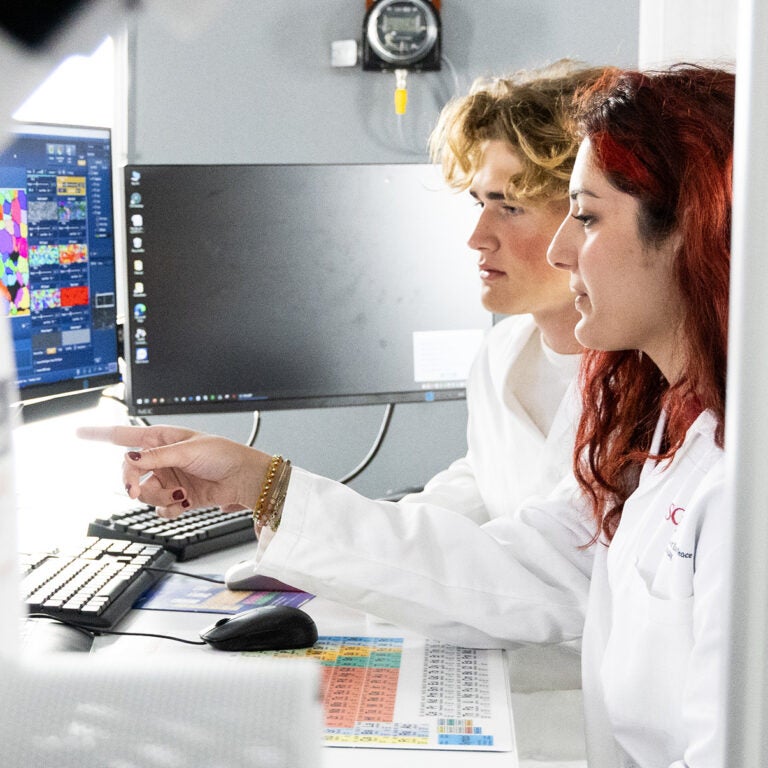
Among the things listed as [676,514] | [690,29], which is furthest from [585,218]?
Result: [690,29]

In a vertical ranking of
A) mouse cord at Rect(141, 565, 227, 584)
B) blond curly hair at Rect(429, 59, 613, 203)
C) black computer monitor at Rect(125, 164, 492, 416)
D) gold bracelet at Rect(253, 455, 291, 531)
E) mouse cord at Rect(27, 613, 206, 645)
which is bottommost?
mouse cord at Rect(141, 565, 227, 584)

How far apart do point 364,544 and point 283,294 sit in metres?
0.59

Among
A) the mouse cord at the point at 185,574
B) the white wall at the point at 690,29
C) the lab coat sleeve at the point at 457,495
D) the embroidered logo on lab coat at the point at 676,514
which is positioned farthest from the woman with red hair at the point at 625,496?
the white wall at the point at 690,29

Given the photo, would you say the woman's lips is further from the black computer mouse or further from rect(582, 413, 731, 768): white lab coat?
the black computer mouse

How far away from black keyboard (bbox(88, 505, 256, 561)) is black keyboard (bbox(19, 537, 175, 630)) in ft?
0.10

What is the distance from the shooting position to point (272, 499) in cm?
105

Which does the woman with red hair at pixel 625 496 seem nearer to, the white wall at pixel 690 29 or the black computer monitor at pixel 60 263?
the black computer monitor at pixel 60 263

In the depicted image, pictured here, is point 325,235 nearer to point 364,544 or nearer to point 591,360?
point 591,360

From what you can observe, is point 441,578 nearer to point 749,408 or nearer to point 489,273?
point 489,273

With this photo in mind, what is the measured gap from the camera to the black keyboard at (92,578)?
1000mm

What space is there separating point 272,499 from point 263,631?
0.16m

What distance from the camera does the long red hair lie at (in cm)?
92

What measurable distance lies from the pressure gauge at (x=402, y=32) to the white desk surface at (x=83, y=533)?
0.91 m

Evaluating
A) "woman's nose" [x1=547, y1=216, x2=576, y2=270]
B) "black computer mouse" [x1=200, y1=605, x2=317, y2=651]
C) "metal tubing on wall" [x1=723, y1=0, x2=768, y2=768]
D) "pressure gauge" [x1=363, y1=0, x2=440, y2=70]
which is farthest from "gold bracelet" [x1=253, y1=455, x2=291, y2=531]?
"pressure gauge" [x1=363, y1=0, x2=440, y2=70]
